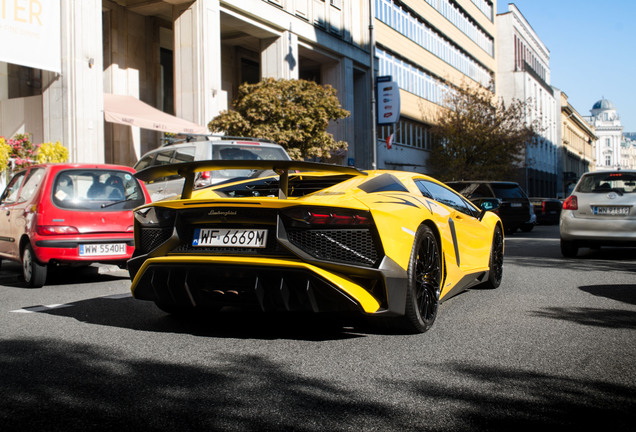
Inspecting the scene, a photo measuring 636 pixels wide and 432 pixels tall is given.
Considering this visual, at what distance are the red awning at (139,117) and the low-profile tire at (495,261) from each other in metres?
11.8

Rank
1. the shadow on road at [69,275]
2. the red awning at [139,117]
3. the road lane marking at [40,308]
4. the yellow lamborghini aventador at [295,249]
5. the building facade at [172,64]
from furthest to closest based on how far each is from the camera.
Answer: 1. the red awning at [139,117]
2. the building facade at [172,64]
3. the shadow on road at [69,275]
4. the road lane marking at [40,308]
5. the yellow lamborghini aventador at [295,249]

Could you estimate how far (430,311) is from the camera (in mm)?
4973

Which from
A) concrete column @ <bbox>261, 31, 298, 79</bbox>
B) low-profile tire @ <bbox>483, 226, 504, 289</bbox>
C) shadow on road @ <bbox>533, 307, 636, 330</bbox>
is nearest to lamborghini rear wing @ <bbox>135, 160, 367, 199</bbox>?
shadow on road @ <bbox>533, 307, 636, 330</bbox>

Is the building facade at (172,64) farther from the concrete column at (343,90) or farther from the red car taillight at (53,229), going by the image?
the red car taillight at (53,229)

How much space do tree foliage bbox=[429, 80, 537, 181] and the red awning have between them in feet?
78.7

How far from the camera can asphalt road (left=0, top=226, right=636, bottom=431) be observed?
2.96 metres

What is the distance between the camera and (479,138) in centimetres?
4069

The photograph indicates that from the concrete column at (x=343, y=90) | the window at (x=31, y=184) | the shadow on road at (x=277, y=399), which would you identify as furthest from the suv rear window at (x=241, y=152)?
the concrete column at (x=343, y=90)

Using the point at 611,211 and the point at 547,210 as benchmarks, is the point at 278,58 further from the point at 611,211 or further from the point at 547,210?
the point at 611,211

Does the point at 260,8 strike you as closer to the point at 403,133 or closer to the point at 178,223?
the point at 403,133

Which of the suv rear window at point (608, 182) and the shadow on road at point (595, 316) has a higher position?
the suv rear window at point (608, 182)

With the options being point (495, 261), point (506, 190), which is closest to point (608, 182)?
point (495, 261)

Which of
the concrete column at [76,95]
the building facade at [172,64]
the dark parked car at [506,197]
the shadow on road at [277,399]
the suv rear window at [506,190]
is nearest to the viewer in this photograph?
the shadow on road at [277,399]

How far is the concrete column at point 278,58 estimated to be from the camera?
2581 cm
